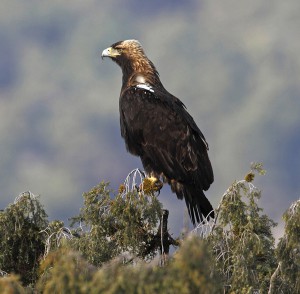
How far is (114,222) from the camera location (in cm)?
1067

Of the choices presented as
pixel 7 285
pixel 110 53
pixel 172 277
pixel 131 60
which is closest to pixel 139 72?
pixel 131 60

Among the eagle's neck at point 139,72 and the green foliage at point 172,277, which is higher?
the eagle's neck at point 139,72

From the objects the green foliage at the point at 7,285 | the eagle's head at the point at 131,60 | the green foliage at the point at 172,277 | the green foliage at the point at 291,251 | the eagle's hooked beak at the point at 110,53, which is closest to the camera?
the green foliage at the point at 172,277

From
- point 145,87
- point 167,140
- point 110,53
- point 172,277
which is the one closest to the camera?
point 172,277

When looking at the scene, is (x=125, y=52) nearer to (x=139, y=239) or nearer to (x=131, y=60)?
(x=131, y=60)

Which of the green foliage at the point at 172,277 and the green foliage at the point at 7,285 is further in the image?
the green foliage at the point at 7,285

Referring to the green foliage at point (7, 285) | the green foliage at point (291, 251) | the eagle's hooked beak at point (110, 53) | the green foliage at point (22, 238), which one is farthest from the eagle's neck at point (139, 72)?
the green foliage at point (7, 285)

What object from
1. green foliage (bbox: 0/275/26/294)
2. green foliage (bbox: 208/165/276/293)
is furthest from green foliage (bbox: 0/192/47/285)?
green foliage (bbox: 0/275/26/294)

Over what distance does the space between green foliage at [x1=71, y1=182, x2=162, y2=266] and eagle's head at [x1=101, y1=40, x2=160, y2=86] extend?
444 centimetres

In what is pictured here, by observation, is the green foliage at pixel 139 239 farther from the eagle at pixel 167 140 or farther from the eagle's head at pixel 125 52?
the eagle's head at pixel 125 52

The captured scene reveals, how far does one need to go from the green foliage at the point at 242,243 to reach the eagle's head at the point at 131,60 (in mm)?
5269

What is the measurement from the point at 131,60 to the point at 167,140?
2278 millimetres

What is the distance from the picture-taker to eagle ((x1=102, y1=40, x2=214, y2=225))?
13219mm

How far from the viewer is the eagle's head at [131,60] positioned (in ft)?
48.8
